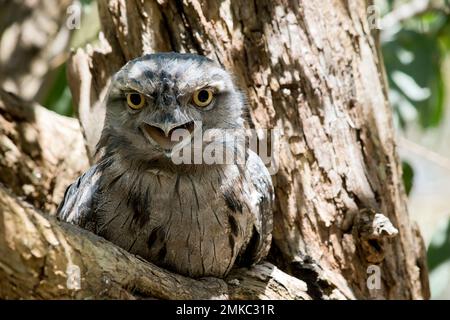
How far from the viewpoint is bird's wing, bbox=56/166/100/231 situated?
3281 millimetres

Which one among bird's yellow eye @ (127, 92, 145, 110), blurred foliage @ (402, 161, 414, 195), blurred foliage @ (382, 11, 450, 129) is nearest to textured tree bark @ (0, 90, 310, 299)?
bird's yellow eye @ (127, 92, 145, 110)

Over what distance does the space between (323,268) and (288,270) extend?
176mm

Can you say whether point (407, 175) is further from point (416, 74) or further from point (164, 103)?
point (164, 103)

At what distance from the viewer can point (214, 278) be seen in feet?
10.9

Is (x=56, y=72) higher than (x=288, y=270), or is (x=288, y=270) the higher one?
(x=56, y=72)

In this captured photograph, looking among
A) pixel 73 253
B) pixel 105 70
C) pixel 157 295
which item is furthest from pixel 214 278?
pixel 105 70

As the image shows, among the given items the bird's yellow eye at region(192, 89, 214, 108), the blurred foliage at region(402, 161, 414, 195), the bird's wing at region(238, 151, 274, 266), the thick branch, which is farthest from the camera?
the blurred foliage at region(402, 161, 414, 195)

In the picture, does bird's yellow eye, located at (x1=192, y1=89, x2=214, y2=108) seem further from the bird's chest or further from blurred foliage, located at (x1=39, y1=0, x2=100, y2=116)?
blurred foliage, located at (x1=39, y1=0, x2=100, y2=116)

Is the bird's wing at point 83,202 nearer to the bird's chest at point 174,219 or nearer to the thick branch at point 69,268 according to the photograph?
the bird's chest at point 174,219

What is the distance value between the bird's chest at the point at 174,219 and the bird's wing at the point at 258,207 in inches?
4.3

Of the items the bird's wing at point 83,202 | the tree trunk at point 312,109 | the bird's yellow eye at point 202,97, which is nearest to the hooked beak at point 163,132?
the bird's yellow eye at point 202,97
